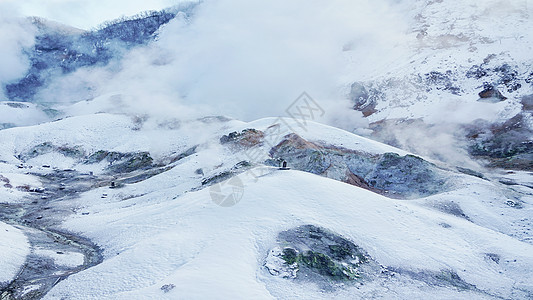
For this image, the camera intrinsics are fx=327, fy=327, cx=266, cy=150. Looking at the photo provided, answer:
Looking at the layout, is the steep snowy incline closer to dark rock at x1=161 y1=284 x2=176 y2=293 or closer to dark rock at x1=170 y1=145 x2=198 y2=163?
dark rock at x1=161 y1=284 x2=176 y2=293

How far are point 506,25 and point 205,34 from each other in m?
118

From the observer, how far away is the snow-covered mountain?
16906 millimetres

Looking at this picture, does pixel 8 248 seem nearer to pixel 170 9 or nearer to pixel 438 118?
pixel 438 118

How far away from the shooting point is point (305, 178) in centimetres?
2664

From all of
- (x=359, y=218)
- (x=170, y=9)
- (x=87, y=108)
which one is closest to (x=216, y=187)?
(x=359, y=218)

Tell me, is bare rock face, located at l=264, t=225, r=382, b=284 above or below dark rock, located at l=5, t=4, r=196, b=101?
below

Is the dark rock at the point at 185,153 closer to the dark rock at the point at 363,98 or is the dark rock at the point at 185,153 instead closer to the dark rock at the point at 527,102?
the dark rock at the point at 363,98

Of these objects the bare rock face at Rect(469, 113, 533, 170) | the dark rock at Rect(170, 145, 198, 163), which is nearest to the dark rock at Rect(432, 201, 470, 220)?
the bare rock face at Rect(469, 113, 533, 170)

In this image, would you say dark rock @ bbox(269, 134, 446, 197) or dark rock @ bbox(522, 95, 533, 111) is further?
dark rock @ bbox(522, 95, 533, 111)

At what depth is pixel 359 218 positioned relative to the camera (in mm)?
22391

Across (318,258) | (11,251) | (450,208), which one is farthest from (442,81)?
(11,251)

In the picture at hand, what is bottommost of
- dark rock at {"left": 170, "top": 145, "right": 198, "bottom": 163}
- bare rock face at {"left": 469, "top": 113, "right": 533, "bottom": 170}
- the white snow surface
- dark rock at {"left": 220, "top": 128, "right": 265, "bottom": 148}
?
bare rock face at {"left": 469, "top": 113, "right": 533, "bottom": 170}

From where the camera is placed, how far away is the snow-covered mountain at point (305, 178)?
16.9 m

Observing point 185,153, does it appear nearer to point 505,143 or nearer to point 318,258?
point 318,258
